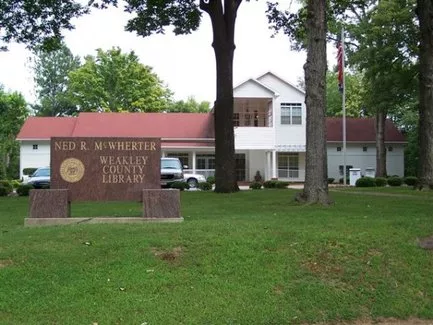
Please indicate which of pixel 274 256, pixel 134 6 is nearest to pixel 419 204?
pixel 274 256

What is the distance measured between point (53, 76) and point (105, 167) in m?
75.0

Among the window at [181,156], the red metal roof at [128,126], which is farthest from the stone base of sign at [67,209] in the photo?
the window at [181,156]

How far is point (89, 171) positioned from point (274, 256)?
4388mm

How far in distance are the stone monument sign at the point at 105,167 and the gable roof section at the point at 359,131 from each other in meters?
36.1

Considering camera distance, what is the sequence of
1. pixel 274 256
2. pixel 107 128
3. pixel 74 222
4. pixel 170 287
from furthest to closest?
pixel 107 128 → pixel 74 222 → pixel 274 256 → pixel 170 287

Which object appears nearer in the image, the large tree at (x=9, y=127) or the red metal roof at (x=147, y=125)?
the red metal roof at (x=147, y=125)

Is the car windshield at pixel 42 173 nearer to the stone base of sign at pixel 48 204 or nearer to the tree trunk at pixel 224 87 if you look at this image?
the tree trunk at pixel 224 87

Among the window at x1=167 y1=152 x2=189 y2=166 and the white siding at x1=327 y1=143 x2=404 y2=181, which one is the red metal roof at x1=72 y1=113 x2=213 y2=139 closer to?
the window at x1=167 y1=152 x2=189 y2=166

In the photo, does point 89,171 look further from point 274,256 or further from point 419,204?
point 419,204

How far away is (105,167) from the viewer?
33.6 feet

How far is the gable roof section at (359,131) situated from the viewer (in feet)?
150

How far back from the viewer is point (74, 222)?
9.74m

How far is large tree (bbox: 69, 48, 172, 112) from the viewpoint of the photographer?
57844 mm

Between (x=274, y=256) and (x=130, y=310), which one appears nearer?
(x=130, y=310)
